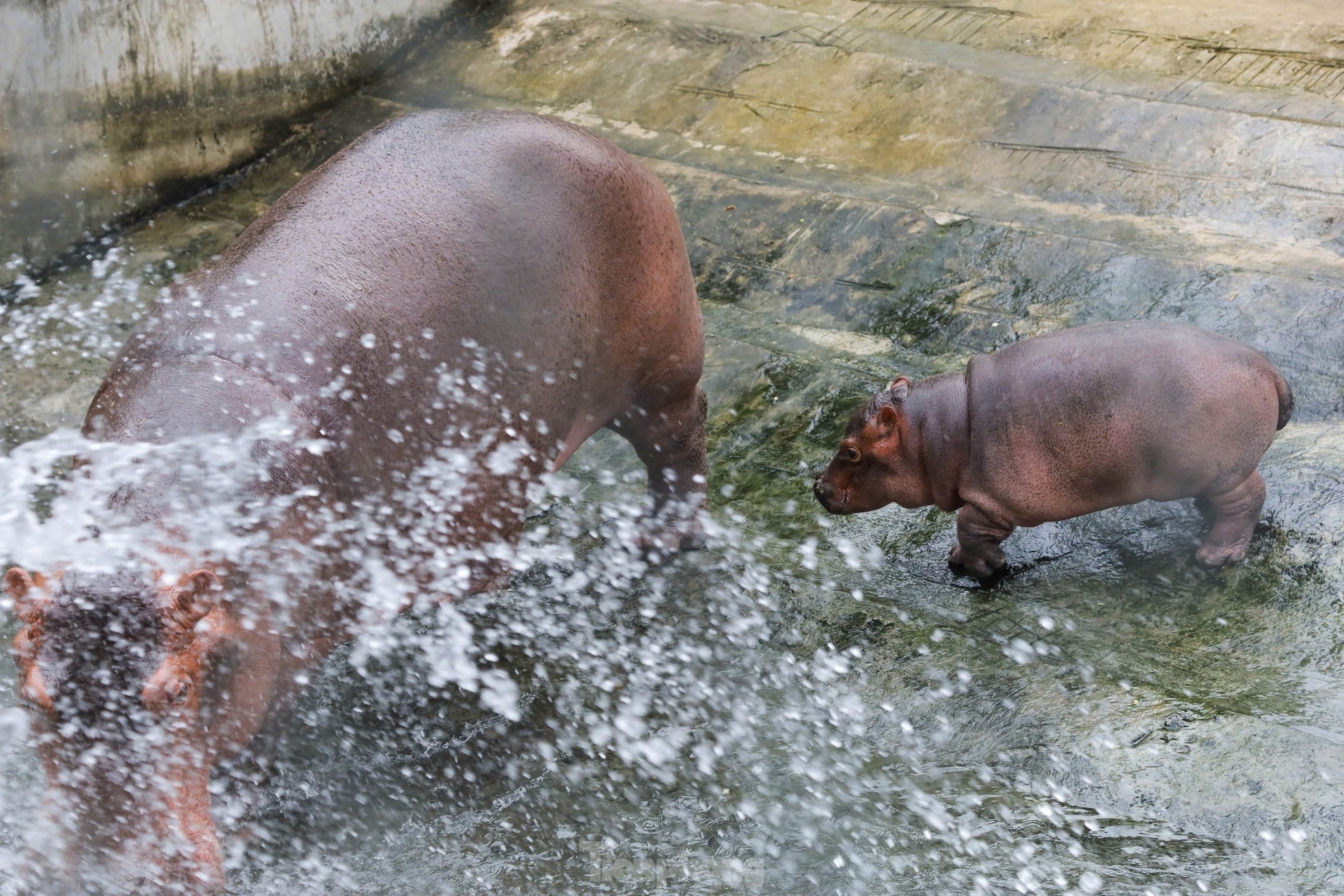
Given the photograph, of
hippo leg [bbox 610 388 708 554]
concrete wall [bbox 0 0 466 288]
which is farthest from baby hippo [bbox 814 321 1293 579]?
concrete wall [bbox 0 0 466 288]

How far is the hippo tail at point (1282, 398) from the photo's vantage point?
11.5ft

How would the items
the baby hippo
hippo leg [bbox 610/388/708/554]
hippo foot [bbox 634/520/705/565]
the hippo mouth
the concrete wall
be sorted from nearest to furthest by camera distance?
1. the baby hippo
2. the hippo mouth
3. hippo leg [bbox 610/388/708/554]
4. hippo foot [bbox 634/520/705/565]
5. the concrete wall

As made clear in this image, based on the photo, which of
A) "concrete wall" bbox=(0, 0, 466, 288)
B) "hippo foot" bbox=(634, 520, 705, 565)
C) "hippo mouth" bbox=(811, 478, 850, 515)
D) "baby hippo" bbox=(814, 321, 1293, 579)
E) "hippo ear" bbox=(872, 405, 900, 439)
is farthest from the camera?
"concrete wall" bbox=(0, 0, 466, 288)

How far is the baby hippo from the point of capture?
11.2 ft

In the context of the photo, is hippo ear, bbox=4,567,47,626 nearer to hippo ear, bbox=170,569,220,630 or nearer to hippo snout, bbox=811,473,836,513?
hippo ear, bbox=170,569,220,630

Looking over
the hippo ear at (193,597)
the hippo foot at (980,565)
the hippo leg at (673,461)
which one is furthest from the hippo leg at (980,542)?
the hippo ear at (193,597)

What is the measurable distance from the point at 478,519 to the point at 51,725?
4.24 feet

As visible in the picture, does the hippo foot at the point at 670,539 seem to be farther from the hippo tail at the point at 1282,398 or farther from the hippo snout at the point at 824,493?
the hippo tail at the point at 1282,398

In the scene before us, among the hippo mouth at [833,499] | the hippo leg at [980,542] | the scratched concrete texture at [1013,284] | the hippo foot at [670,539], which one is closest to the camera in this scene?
the scratched concrete texture at [1013,284]

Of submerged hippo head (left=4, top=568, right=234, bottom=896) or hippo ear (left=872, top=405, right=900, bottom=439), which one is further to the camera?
hippo ear (left=872, top=405, right=900, bottom=439)

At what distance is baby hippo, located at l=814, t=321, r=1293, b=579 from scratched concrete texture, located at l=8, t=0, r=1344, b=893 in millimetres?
219

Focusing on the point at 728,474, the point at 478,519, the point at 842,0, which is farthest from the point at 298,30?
the point at 478,519

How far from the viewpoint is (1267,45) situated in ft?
18.9

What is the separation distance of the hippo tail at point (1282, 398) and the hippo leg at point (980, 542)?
0.76 metres
